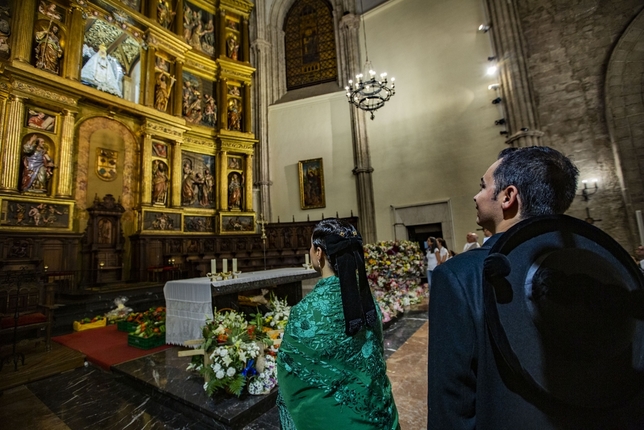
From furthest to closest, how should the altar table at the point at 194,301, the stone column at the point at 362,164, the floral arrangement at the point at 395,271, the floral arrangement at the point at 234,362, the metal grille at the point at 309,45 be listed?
the metal grille at the point at 309,45, the stone column at the point at 362,164, the floral arrangement at the point at 395,271, the altar table at the point at 194,301, the floral arrangement at the point at 234,362

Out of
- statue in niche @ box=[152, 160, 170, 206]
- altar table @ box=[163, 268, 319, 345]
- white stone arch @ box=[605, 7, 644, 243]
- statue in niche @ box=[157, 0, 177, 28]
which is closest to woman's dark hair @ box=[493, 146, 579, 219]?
altar table @ box=[163, 268, 319, 345]

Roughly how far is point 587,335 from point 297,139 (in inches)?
532

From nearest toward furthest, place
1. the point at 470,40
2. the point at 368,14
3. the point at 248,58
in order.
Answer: the point at 470,40
the point at 368,14
the point at 248,58

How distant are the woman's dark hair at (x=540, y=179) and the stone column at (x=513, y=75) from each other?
954 cm

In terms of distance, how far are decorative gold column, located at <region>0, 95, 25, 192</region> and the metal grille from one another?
10177 mm

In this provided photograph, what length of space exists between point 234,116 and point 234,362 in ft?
40.2

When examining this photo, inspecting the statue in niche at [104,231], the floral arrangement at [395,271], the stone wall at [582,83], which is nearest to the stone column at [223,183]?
the statue in niche at [104,231]

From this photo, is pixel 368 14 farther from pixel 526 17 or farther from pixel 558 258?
pixel 558 258

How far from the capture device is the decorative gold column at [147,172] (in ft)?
33.0

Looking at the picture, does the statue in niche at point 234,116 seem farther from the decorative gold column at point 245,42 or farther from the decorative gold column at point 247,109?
the decorative gold column at point 245,42

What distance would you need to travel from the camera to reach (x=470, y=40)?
402 inches

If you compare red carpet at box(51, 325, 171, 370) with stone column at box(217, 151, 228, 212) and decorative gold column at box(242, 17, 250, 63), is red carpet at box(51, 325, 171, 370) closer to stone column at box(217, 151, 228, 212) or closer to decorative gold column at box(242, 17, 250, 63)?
stone column at box(217, 151, 228, 212)

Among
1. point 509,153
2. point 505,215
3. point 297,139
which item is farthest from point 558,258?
point 297,139

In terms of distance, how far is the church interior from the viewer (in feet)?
25.2
